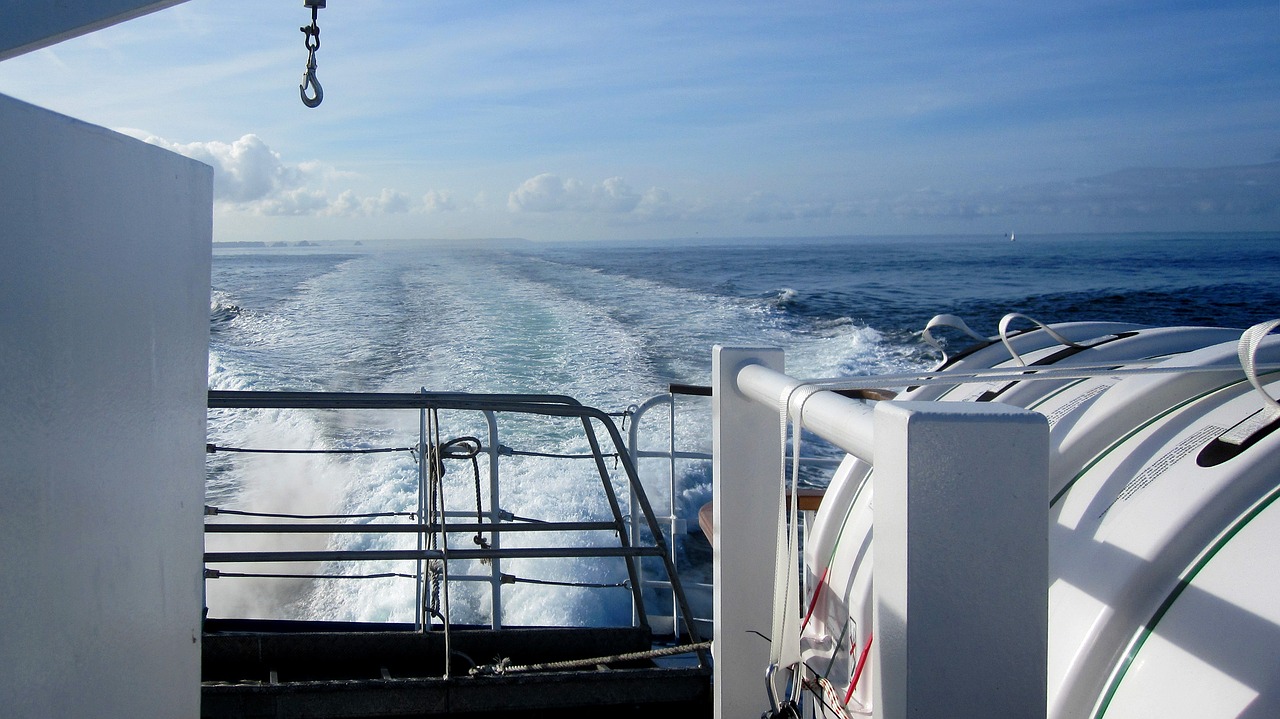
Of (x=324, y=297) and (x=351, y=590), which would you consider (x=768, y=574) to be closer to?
(x=351, y=590)

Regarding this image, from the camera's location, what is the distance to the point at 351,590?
570 cm

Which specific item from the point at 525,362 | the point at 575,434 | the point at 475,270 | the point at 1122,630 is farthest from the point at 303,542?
the point at 475,270

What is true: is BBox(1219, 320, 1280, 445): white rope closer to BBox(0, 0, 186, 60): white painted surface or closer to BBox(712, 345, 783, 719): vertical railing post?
BBox(712, 345, 783, 719): vertical railing post

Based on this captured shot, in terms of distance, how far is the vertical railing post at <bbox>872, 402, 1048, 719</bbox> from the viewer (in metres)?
0.56

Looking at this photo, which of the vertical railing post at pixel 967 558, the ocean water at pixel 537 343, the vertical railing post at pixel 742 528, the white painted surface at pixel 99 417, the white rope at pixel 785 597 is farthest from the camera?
the ocean water at pixel 537 343

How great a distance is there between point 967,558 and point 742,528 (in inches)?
24.3

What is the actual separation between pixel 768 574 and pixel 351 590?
5014 millimetres

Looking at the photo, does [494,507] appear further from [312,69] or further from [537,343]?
[537,343]

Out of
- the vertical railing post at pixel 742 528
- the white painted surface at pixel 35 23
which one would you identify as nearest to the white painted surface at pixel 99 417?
the white painted surface at pixel 35 23

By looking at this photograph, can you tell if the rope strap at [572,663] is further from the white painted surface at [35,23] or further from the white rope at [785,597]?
the white painted surface at [35,23]

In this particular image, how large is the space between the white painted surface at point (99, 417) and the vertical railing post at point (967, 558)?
0.69 m

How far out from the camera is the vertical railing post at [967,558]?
0.56 meters

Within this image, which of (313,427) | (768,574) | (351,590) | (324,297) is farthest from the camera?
(324,297)

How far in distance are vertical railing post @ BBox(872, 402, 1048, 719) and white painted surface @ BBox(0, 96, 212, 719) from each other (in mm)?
695
